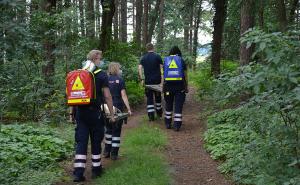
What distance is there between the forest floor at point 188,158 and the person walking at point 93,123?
0.30 metres

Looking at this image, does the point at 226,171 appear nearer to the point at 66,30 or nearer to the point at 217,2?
the point at 66,30

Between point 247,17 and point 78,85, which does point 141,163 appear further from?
point 247,17

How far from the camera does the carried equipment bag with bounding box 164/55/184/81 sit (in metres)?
11.8

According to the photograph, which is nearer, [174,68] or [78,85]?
[78,85]

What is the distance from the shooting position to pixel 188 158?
31.2 feet

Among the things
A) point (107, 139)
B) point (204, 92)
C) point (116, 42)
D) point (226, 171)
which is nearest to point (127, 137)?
point (107, 139)

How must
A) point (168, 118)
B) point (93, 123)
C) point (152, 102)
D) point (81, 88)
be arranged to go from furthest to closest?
1. point (152, 102)
2. point (168, 118)
3. point (93, 123)
4. point (81, 88)

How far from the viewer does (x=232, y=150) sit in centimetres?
874

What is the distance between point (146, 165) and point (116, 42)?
12.1 metres

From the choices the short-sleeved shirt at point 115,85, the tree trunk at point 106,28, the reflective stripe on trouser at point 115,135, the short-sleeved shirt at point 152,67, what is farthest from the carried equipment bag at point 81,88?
the tree trunk at point 106,28

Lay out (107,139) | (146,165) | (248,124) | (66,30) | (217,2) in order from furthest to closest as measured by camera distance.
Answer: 1. (217,2)
2. (66,30)
3. (107,139)
4. (146,165)
5. (248,124)

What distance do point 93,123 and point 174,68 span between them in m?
4.56

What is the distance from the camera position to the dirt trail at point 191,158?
25.9ft

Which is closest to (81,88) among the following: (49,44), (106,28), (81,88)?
(81,88)
